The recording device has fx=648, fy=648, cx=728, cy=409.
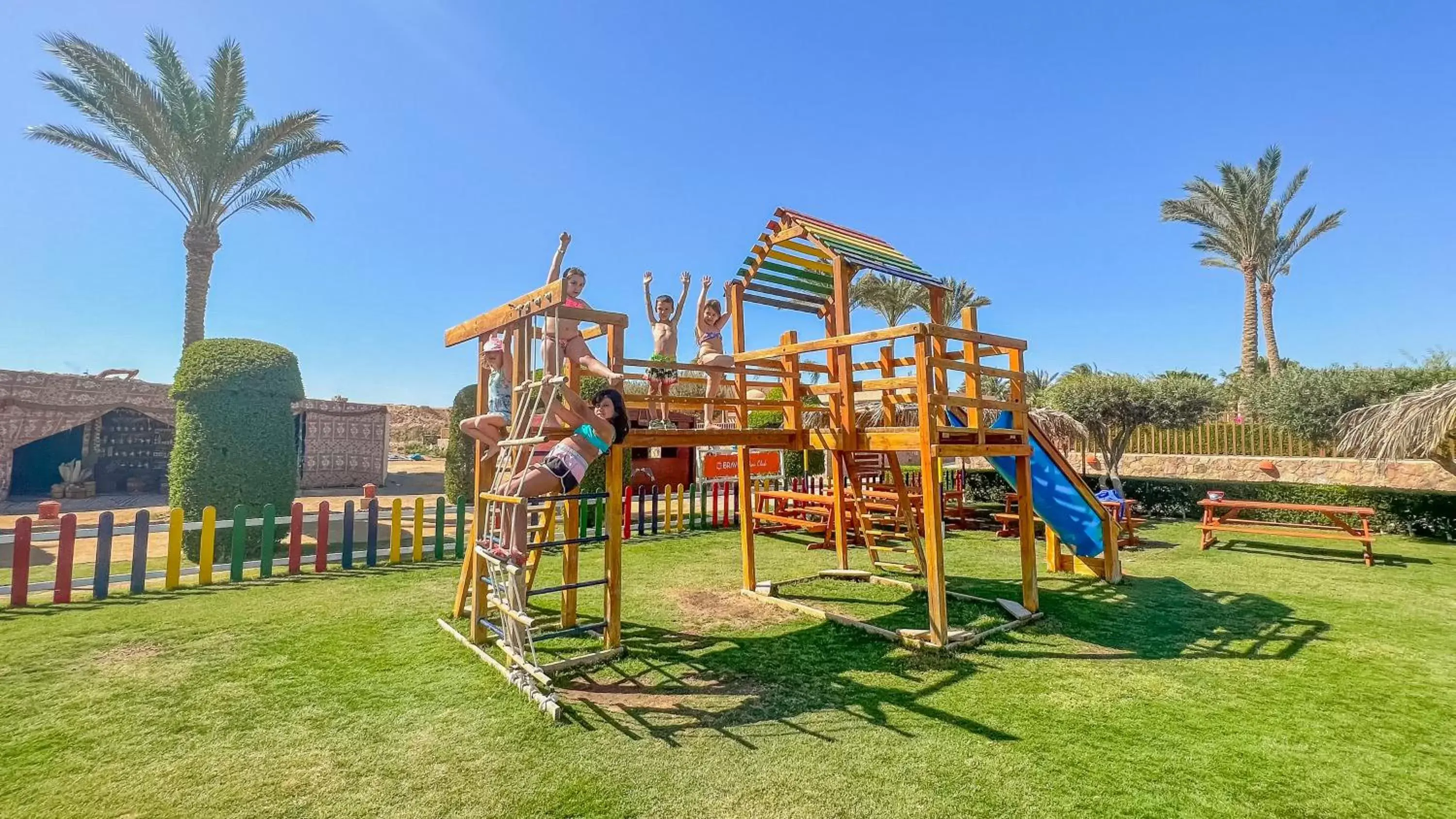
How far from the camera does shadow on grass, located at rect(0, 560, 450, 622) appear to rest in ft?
24.0

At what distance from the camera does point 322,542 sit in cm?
952

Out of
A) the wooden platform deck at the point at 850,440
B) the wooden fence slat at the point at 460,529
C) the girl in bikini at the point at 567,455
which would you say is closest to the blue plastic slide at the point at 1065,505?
the wooden platform deck at the point at 850,440

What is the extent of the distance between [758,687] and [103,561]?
26.9 ft

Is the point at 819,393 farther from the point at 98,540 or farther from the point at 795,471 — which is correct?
the point at 795,471

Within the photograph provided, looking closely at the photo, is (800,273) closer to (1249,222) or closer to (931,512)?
(931,512)

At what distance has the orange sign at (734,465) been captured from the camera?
16922 mm

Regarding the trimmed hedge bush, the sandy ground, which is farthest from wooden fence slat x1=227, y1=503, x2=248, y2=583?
the trimmed hedge bush

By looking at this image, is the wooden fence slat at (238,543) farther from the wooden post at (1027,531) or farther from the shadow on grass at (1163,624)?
the wooden post at (1027,531)

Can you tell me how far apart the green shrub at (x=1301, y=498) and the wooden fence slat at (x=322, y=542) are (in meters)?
16.6

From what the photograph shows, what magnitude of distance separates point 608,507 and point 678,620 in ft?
6.91

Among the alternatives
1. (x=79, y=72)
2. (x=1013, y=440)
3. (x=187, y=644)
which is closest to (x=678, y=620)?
(x=1013, y=440)

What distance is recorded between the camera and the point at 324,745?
4.11 meters

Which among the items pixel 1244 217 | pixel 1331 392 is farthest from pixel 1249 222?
pixel 1331 392

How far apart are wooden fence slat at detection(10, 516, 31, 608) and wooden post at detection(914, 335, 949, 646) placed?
9.84 meters
